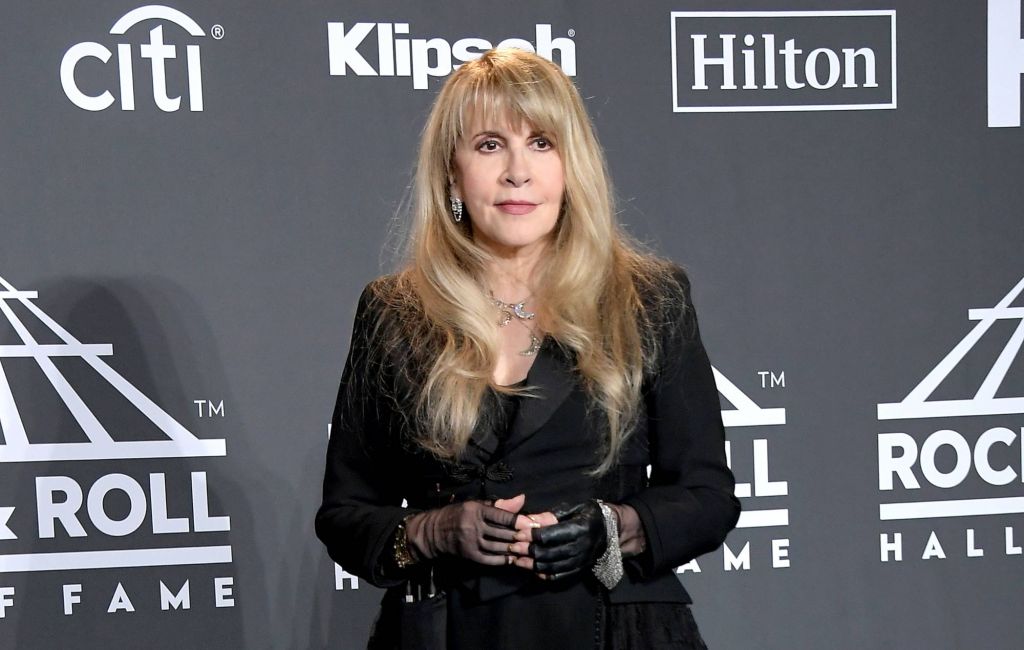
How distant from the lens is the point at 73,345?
2371 millimetres

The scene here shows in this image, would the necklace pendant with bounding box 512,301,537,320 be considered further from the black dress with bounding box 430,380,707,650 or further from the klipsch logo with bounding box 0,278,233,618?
the klipsch logo with bounding box 0,278,233,618

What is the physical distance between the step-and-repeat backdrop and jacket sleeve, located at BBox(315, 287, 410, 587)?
3.14 ft

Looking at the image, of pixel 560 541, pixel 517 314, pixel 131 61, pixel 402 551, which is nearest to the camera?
pixel 560 541

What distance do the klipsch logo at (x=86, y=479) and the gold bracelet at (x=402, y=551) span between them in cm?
119

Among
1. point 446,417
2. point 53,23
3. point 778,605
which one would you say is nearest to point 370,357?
point 446,417

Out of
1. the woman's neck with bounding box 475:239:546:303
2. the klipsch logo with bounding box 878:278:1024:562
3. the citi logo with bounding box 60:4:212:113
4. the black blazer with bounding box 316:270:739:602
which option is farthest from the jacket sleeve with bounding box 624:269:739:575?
the citi logo with bounding box 60:4:212:113

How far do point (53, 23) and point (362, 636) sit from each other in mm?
1614

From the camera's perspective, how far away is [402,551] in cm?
134

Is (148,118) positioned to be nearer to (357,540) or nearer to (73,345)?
(73,345)

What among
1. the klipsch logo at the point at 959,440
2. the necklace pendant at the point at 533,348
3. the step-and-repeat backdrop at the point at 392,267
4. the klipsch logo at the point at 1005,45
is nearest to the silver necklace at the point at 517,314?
the necklace pendant at the point at 533,348

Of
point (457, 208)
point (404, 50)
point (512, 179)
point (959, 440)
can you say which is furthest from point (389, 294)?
point (959, 440)

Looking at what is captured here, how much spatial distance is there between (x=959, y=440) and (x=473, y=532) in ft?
5.80

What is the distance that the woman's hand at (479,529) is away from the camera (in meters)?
1.23

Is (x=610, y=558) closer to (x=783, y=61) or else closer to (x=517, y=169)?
(x=517, y=169)
